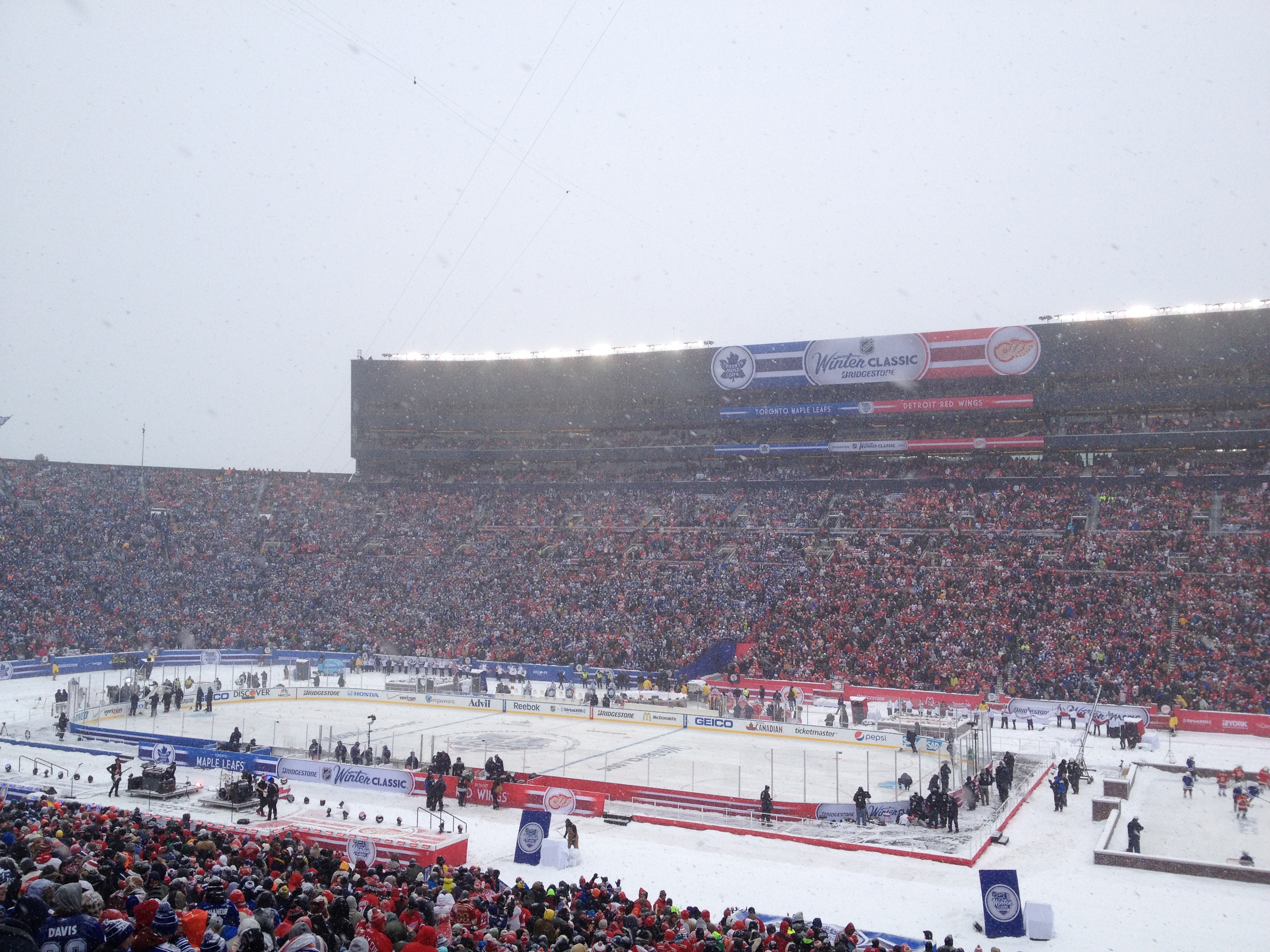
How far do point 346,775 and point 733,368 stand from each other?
42.0 meters

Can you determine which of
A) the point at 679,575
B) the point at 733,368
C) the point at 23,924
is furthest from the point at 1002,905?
the point at 733,368

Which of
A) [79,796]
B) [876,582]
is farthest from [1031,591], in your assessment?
[79,796]

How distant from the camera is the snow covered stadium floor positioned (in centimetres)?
1570

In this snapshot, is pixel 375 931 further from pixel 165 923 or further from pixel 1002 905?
pixel 1002 905

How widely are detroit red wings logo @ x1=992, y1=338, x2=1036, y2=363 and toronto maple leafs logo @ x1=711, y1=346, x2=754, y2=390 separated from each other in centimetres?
1509

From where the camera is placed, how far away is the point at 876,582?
4681cm

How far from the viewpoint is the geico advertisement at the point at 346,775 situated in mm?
24578

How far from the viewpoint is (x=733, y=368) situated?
6131cm

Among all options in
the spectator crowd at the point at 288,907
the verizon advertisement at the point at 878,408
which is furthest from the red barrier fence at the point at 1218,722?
the spectator crowd at the point at 288,907

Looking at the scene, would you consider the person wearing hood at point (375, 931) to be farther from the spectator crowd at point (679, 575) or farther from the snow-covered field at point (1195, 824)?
the spectator crowd at point (679, 575)

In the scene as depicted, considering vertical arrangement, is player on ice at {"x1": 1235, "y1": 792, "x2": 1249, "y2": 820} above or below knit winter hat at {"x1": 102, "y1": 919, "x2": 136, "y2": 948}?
below

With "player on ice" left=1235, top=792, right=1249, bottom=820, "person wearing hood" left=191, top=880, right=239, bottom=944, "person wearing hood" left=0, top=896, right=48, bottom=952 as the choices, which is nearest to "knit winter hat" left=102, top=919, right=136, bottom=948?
"person wearing hood" left=0, top=896, right=48, bottom=952

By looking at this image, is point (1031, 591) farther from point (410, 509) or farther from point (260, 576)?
point (260, 576)

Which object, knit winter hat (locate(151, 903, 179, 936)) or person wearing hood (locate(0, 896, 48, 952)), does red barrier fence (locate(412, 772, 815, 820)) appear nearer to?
knit winter hat (locate(151, 903, 179, 936))
